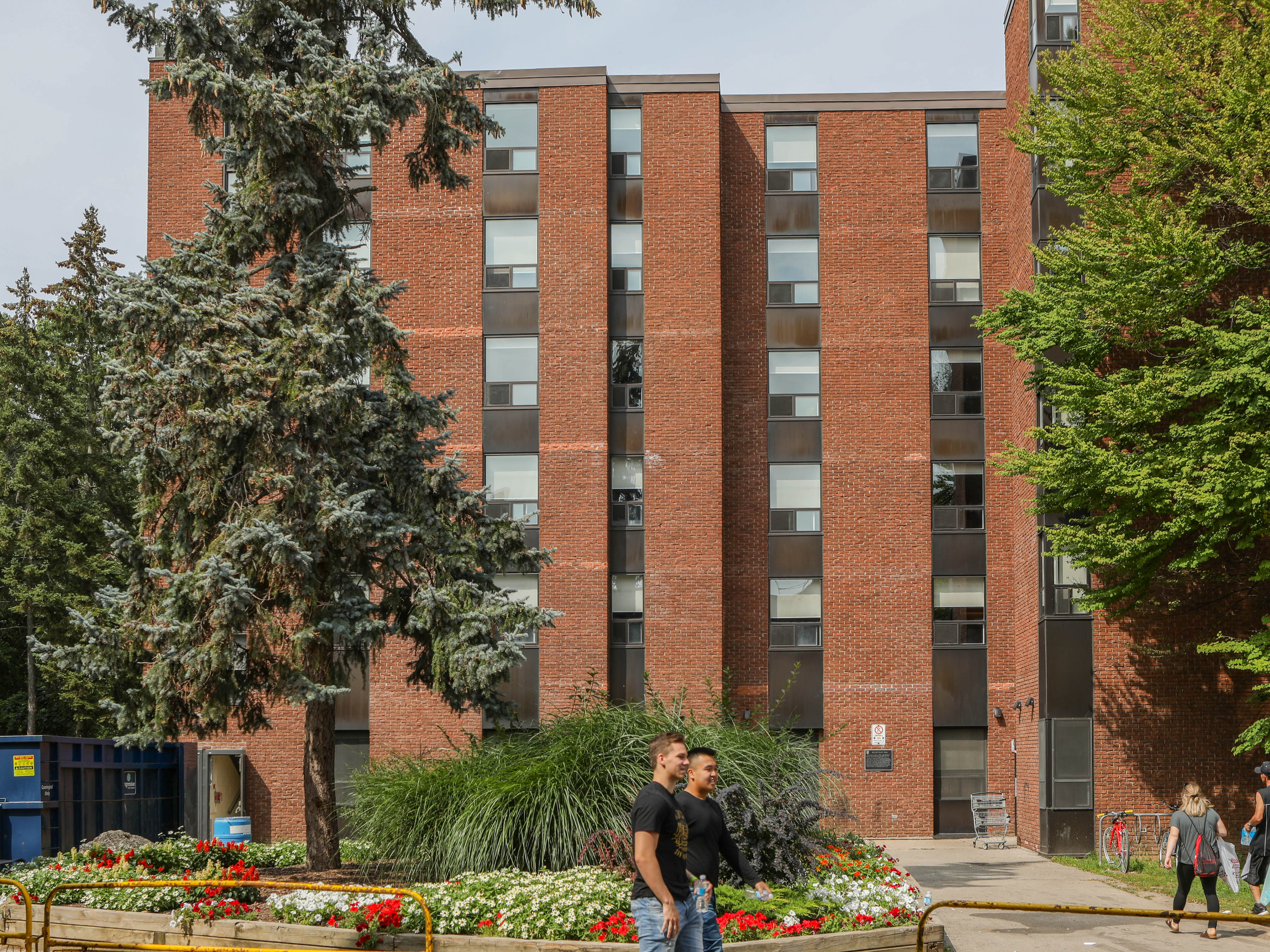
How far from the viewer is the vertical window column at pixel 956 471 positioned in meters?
28.5

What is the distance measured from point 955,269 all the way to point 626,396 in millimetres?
8727

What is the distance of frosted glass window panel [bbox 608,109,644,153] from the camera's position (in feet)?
98.2

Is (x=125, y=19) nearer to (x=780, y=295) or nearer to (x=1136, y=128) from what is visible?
(x=1136, y=128)

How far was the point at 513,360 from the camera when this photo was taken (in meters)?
29.3

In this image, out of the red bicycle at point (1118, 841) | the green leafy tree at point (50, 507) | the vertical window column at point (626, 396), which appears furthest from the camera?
the green leafy tree at point (50, 507)

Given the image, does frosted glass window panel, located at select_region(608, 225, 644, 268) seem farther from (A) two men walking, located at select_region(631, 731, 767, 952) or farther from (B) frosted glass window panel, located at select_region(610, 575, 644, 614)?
(A) two men walking, located at select_region(631, 731, 767, 952)

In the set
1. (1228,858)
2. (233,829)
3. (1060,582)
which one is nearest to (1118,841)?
(1060,582)

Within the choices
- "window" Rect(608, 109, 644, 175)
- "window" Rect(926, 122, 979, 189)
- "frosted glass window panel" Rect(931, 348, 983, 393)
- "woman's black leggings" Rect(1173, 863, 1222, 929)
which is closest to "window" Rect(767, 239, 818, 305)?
"window" Rect(926, 122, 979, 189)

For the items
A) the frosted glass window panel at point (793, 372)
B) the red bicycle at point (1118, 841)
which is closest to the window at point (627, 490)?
the frosted glass window panel at point (793, 372)

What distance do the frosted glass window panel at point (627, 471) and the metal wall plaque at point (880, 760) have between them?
27.1 ft

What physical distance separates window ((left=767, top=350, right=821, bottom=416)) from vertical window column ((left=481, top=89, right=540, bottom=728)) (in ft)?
18.9

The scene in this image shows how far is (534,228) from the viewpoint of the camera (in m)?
29.6

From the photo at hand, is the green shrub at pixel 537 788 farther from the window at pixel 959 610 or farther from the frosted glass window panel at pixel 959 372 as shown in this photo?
the frosted glass window panel at pixel 959 372

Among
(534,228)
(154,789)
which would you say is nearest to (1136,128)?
(534,228)
